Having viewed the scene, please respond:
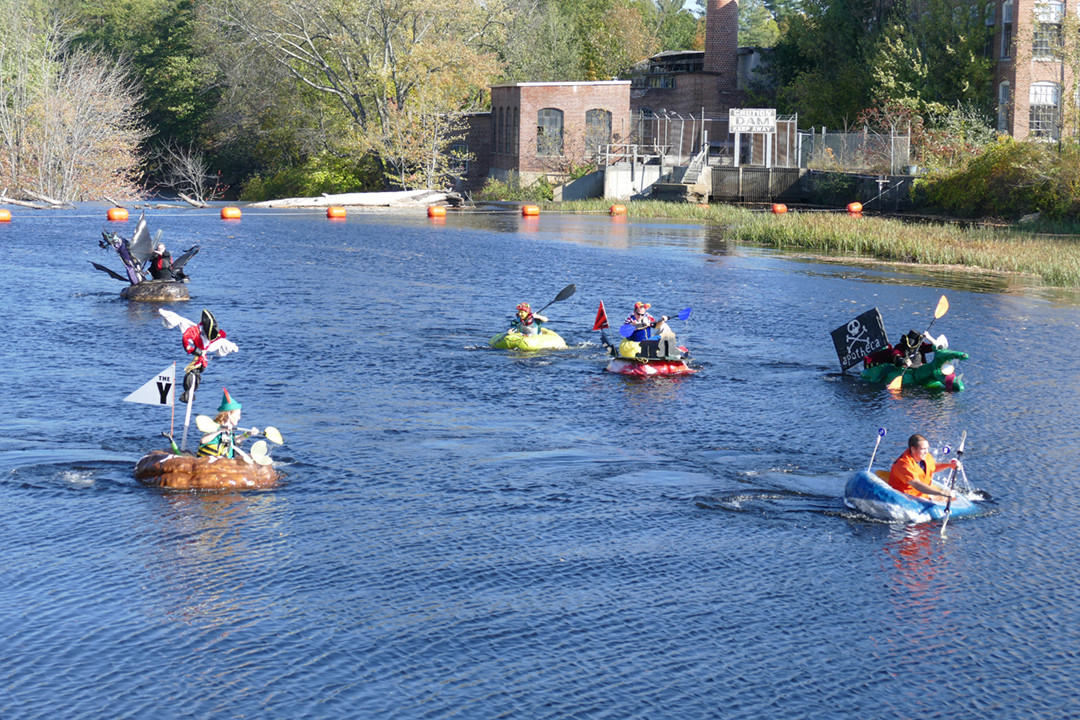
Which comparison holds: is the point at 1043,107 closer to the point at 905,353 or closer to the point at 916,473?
the point at 905,353

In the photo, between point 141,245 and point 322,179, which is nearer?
point 141,245

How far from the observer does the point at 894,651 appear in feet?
39.1

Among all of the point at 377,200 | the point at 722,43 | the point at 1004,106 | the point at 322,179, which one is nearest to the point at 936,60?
the point at 1004,106

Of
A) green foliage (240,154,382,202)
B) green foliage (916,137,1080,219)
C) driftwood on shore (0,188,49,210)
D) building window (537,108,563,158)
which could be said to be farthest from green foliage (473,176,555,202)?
driftwood on shore (0,188,49,210)

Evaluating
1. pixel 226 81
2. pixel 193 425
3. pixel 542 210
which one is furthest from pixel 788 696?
pixel 226 81

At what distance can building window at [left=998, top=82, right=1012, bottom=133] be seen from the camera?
6031 centimetres

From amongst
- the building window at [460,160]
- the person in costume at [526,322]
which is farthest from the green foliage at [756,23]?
the person in costume at [526,322]

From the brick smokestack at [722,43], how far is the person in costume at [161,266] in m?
52.3

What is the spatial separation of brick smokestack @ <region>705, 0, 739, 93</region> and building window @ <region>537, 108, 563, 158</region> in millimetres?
11990

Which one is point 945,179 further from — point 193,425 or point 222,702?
point 222,702

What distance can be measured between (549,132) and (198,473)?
192 feet

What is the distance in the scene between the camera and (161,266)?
32625 mm

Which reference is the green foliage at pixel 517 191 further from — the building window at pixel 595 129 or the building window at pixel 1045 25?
the building window at pixel 1045 25

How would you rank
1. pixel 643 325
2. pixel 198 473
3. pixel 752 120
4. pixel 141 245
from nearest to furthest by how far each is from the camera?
pixel 198 473 < pixel 643 325 < pixel 141 245 < pixel 752 120
